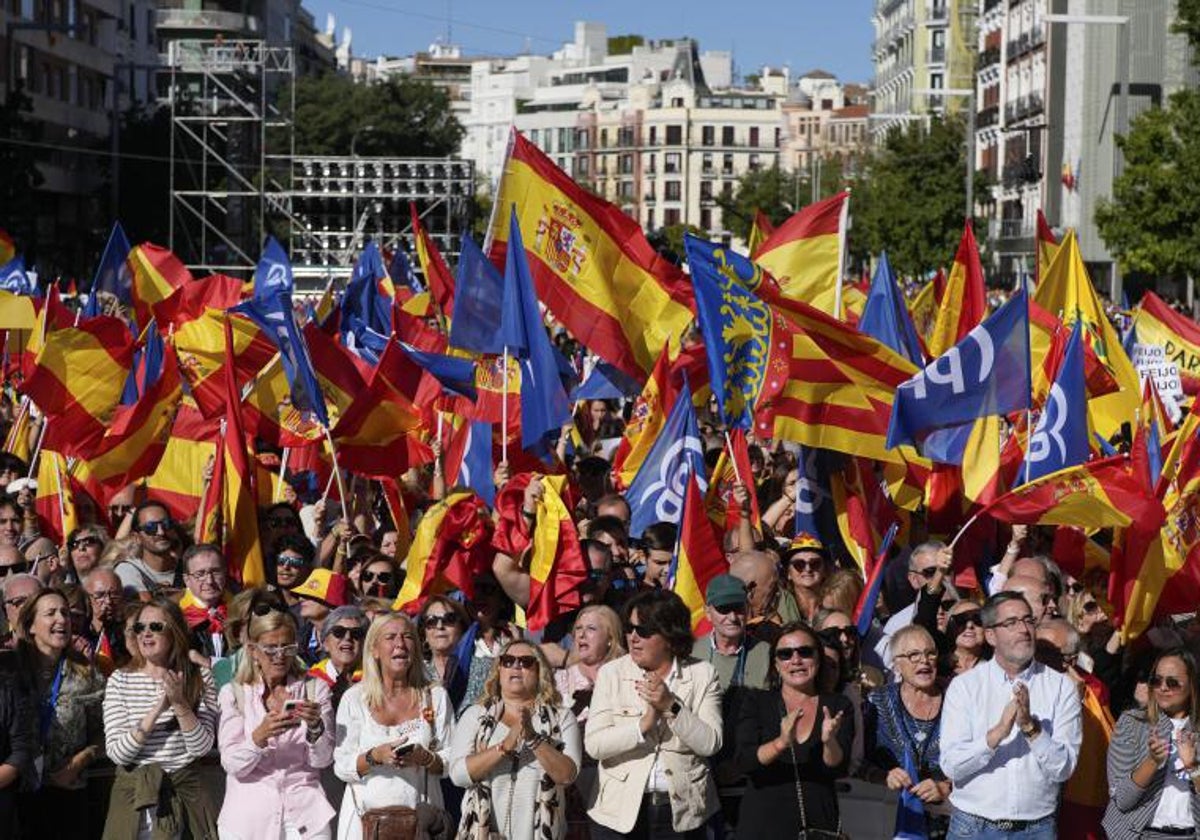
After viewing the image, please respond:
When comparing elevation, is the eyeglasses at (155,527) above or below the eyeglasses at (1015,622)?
below

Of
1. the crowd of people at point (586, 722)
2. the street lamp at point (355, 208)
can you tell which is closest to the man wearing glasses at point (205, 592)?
the crowd of people at point (586, 722)

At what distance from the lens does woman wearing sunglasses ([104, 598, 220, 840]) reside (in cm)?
881

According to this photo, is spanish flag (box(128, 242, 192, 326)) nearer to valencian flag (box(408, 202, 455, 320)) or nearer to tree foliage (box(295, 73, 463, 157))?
valencian flag (box(408, 202, 455, 320))

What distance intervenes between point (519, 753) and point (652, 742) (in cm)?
44

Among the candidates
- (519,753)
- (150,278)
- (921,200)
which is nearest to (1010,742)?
(519,753)

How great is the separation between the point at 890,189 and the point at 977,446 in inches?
2059

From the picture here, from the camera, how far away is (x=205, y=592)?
10281 mm

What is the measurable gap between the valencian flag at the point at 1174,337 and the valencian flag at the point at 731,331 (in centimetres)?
638

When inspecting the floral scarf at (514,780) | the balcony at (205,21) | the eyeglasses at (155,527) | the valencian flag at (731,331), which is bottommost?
the floral scarf at (514,780)

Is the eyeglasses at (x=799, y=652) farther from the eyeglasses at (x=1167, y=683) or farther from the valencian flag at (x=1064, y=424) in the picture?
the valencian flag at (x=1064, y=424)

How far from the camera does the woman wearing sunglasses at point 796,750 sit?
27.2ft

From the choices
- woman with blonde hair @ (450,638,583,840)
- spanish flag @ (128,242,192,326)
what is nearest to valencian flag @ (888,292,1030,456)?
woman with blonde hair @ (450,638,583,840)

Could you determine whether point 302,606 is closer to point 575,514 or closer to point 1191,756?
point 575,514

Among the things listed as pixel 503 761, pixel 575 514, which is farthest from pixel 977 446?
pixel 503 761
